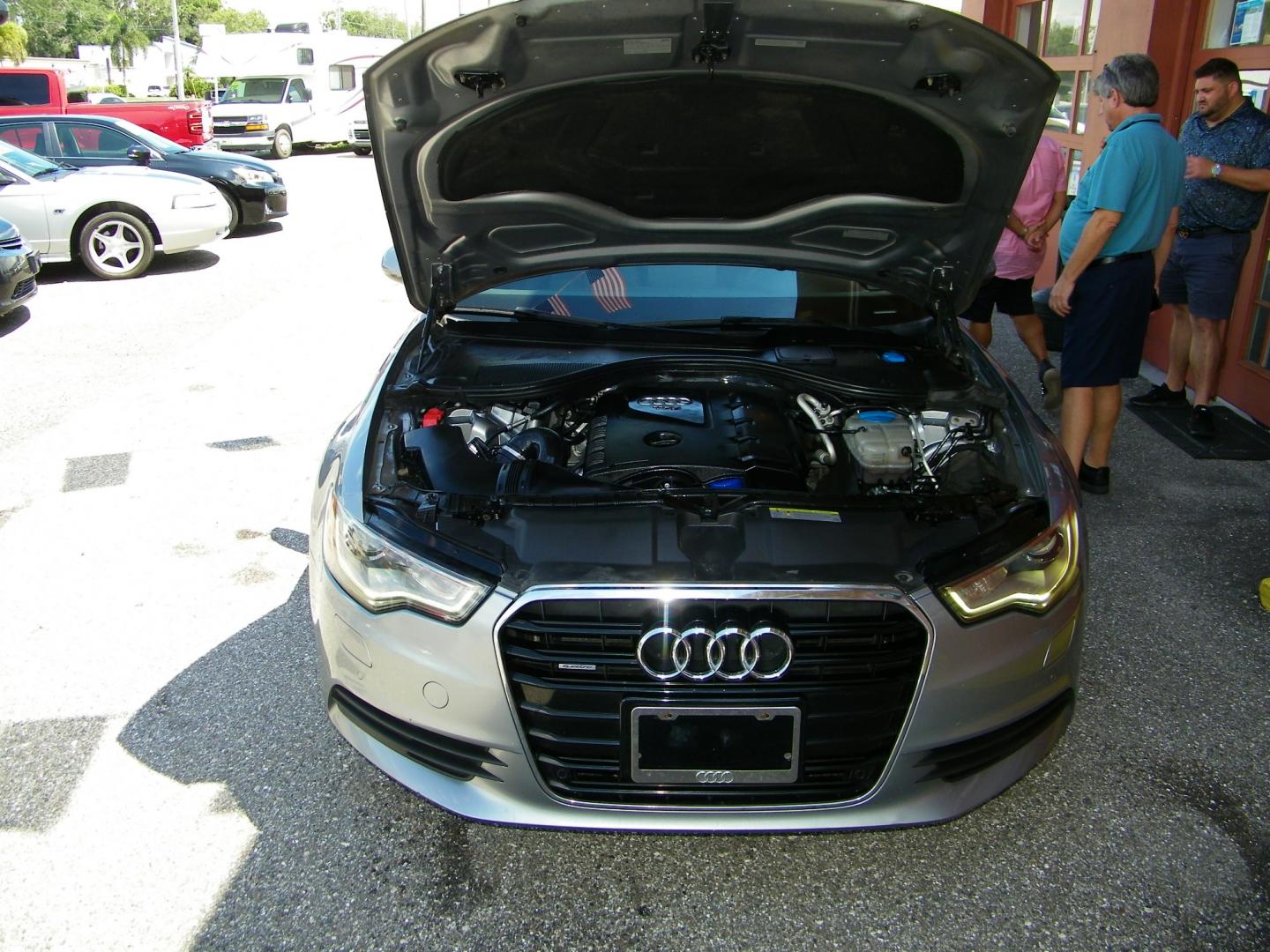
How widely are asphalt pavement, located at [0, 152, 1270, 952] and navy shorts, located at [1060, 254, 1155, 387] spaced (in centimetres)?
59

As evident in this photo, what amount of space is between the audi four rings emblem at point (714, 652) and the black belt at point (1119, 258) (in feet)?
10.4

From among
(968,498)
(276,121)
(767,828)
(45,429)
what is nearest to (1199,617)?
(968,498)

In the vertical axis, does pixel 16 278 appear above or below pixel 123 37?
below

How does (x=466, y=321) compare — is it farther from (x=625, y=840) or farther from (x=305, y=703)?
(x=625, y=840)

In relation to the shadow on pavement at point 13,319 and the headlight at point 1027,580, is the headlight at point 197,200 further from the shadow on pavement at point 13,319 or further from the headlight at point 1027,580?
the headlight at point 1027,580

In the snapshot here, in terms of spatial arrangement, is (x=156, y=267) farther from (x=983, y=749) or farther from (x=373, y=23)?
(x=373, y=23)

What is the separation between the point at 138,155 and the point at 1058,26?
30.3 ft

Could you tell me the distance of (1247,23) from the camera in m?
5.78

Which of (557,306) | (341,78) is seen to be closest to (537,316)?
(557,306)

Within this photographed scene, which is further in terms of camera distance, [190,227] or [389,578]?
[190,227]

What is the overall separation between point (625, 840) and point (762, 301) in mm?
1757

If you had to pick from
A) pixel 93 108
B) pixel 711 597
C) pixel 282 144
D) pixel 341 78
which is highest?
pixel 341 78

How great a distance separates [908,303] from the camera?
350 cm

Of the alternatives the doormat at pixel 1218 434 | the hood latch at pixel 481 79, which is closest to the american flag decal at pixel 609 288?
the hood latch at pixel 481 79
